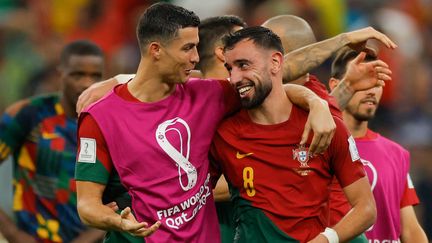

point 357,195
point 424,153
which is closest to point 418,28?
point 424,153

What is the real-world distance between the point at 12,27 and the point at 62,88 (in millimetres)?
4396

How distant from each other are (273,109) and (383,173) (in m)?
1.74

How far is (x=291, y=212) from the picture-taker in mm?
6891

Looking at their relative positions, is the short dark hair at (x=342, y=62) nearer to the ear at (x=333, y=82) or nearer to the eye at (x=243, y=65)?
the ear at (x=333, y=82)

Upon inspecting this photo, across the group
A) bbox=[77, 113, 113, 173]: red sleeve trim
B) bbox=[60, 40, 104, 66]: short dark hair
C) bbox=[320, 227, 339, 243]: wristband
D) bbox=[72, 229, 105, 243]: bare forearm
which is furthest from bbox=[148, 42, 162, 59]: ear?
bbox=[60, 40, 104, 66]: short dark hair

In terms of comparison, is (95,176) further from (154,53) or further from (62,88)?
(62,88)

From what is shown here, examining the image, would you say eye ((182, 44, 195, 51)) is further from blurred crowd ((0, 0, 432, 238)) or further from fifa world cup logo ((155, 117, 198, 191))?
blurred crowd ((0, 0, 432, 238))

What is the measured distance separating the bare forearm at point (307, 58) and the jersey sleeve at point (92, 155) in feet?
4.57

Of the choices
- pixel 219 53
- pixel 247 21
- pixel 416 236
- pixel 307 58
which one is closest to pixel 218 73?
pixel 219 53

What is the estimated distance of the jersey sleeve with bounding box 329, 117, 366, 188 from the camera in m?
6.95

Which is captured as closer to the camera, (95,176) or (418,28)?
(95,176)

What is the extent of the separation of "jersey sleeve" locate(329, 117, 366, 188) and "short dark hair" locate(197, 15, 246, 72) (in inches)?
57.0

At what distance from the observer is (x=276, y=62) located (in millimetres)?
7105

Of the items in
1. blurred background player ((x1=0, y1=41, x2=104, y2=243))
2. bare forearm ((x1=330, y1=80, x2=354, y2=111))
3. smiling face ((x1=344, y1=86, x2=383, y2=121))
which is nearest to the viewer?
bare forearm ((x1=330, y1=80, x2=354, y2=111))
